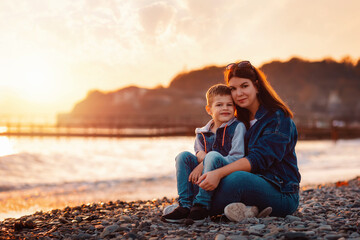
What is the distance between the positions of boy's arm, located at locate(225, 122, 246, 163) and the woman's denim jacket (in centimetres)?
7

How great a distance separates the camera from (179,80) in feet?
367

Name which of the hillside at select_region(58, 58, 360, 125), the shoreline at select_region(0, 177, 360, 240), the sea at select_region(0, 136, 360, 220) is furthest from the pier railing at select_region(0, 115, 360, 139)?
the shoreline at select_region(0, 177, 360, 240)

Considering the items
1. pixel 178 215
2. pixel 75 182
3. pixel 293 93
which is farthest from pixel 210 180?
pixel 293 93

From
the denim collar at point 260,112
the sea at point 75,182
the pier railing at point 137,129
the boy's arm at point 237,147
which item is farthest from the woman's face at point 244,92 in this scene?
the pier railing at point 137,129

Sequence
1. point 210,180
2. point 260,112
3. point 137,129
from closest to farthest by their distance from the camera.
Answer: point 210,180 → point 260,112 → point 137,129

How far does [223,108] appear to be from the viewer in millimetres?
3078

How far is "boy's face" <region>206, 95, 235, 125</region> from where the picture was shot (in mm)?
3078

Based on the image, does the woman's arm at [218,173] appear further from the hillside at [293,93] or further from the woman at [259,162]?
the hillside at [293,93]

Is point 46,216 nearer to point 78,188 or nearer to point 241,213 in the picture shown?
point 241,213

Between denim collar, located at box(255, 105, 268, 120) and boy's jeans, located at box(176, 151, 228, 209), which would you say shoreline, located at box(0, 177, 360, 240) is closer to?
boy's jeans, located at box(176, 151, 228, 209)

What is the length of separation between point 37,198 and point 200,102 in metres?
84.5

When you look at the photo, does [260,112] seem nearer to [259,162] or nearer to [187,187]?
[259,162]

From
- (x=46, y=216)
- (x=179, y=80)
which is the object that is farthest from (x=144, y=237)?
(x=179, y=80)

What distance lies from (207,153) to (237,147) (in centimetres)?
28
